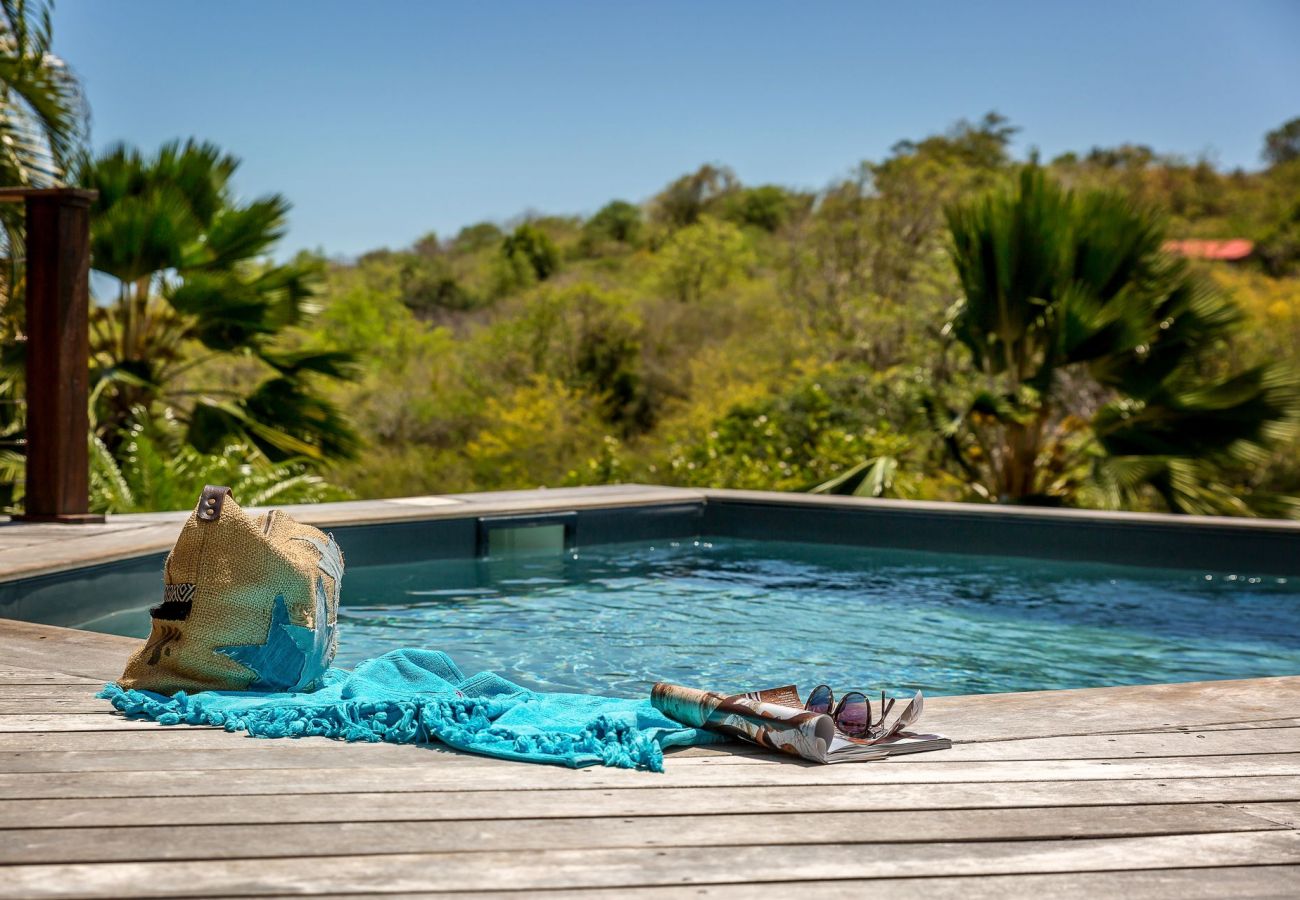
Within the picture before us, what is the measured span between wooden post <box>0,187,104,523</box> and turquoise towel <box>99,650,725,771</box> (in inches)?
133

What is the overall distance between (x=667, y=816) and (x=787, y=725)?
0.44 metres

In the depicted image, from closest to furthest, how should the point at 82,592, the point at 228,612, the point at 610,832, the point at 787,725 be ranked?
the point at 610,832, the point at 787,725, the point at 228,612, the point at 82,592

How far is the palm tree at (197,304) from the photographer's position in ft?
30.2

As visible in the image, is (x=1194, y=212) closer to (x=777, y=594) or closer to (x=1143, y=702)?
(x=777, y=594)

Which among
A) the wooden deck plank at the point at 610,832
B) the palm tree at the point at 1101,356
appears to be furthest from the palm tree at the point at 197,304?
the wooden deck plank at the point at 610,832

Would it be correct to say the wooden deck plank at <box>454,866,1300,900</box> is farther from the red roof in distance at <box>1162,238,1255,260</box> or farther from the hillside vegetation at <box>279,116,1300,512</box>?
the red roof in distance at <box>1162,238,1255,260</box>

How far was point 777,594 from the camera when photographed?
6664 millimetres

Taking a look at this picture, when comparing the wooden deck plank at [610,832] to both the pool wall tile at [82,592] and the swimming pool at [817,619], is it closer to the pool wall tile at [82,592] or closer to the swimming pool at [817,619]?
the swimming pool at [817,619]

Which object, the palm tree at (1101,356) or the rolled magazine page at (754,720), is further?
the palm tree at (1101,356)

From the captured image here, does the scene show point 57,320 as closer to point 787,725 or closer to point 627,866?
point 787,725

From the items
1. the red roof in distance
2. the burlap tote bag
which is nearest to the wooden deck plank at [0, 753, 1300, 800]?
the burlap tote bag

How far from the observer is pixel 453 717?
265cm

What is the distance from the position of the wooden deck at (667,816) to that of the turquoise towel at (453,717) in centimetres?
6

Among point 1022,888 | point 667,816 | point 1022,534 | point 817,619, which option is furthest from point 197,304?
point 1022,888
